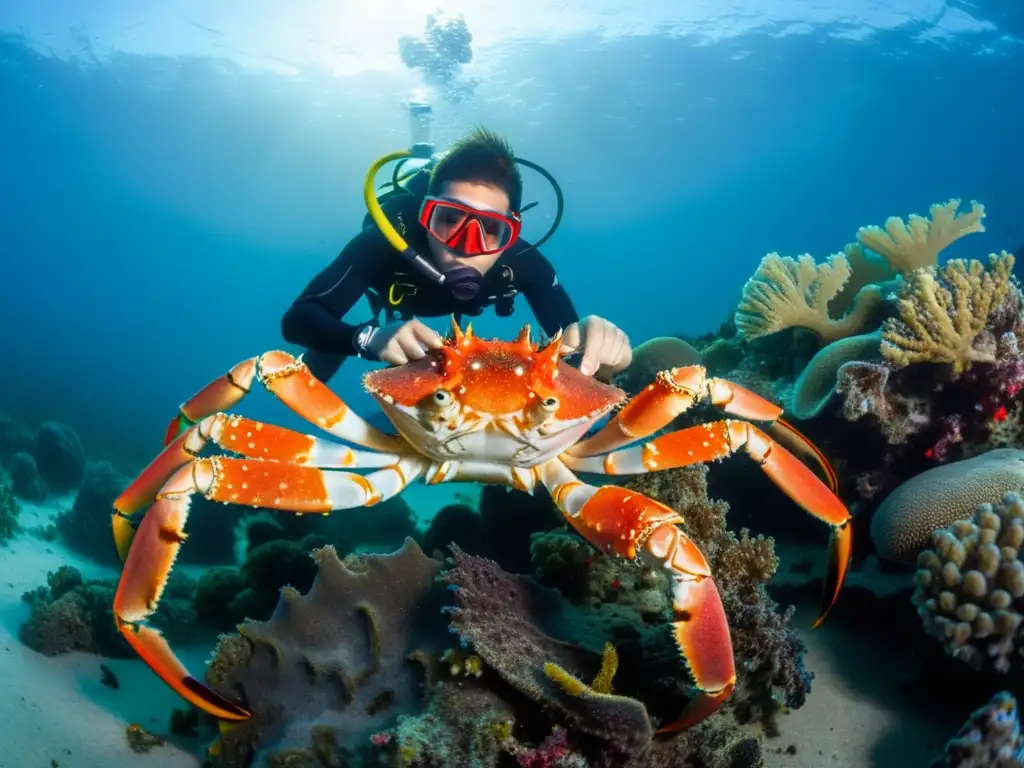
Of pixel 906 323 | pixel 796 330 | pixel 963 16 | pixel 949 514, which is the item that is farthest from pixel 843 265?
pixel 963 16

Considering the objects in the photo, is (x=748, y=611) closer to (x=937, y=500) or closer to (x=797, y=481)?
(x=797, y=481)

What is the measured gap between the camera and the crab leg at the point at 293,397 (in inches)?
112

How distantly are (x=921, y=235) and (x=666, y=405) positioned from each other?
14.1 feet

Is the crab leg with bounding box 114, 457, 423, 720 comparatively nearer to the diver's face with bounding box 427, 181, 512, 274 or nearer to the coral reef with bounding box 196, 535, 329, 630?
the diver's face with bounding box 427, 181, 512, 274

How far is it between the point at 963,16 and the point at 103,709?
42.3 meters

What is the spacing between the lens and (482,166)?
4.35 m

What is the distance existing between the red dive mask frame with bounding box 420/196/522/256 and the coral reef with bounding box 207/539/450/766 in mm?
2259

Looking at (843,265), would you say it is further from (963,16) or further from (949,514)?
(963,16)

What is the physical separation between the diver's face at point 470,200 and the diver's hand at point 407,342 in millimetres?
1577

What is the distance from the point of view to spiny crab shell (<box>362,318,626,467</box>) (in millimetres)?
2438

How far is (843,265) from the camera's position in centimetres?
518

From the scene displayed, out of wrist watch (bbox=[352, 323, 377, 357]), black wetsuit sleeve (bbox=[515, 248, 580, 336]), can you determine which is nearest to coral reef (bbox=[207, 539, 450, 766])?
wrist watch (bbox=[352, 323, 377, 357])

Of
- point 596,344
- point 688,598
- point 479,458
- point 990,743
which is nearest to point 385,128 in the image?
point 596,344

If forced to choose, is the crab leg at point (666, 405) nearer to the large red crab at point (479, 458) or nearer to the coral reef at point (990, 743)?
the large red crab at point (479, 458)
